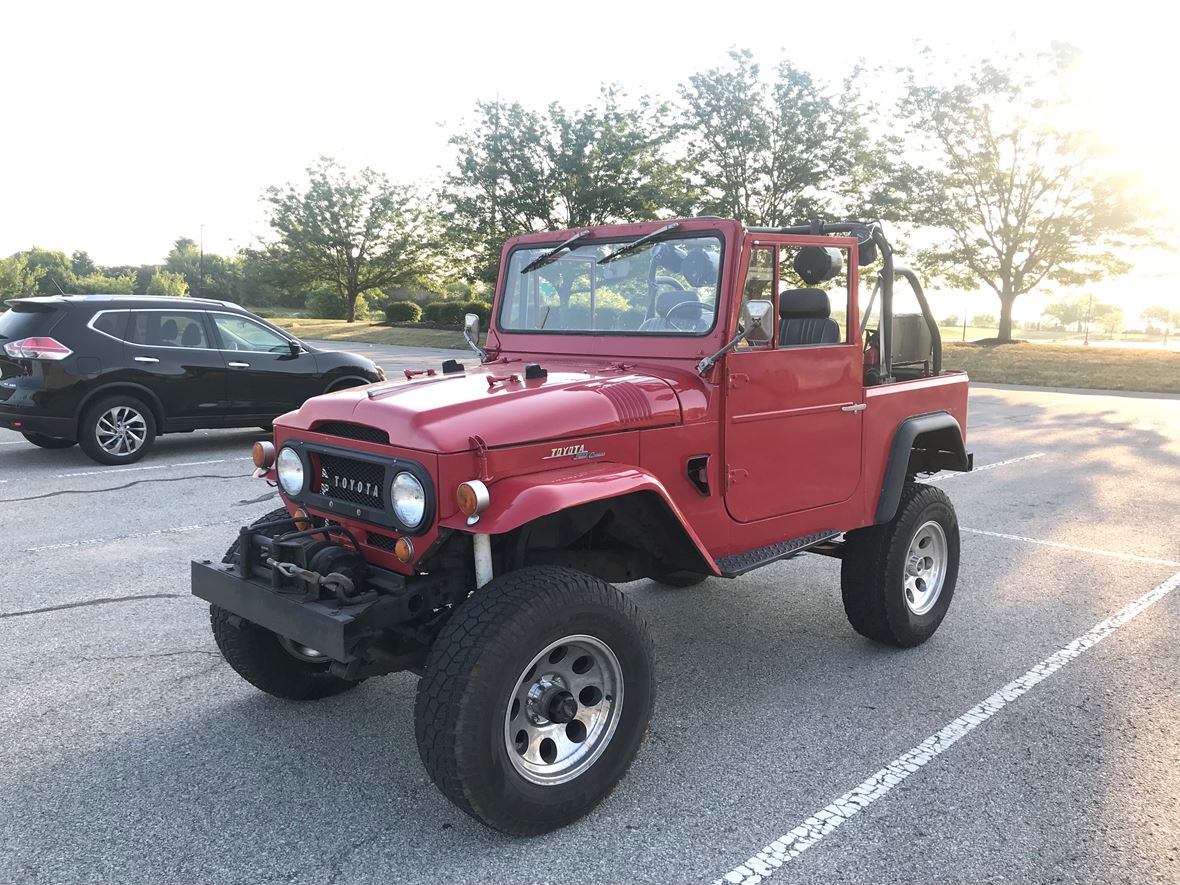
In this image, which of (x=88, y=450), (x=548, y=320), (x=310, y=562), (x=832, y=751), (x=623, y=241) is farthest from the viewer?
(x=88, y=450)

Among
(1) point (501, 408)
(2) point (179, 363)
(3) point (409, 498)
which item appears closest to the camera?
(3) point (409, 498)

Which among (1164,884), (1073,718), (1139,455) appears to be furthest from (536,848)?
(1139,455)

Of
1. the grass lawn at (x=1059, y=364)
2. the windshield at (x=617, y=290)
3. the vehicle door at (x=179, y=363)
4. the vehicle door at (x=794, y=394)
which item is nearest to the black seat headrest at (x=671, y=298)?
the windshield at (x=617, y=290)

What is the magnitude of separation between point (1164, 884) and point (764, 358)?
7.42 feet

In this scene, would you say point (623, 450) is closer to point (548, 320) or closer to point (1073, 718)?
point (548, 320)

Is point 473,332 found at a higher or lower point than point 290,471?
higher

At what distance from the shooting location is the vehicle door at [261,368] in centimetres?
1011

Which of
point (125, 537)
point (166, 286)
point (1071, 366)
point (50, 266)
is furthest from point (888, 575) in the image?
point (50, 266)

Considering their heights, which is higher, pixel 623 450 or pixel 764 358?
pixel 764 358

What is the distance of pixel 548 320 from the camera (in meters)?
4.41

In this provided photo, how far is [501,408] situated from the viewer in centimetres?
315

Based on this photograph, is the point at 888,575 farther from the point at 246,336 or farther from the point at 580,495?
the point at 246,336

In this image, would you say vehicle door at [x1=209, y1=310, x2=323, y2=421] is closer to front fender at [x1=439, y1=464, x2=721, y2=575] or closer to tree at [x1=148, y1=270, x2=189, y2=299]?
front fender at [x1=439, y1=464, x2=721, y2=575]

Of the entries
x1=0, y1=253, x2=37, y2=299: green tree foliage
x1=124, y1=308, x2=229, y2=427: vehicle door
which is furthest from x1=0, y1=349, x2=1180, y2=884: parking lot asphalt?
x1=0, y1=253, x2=37, y2=299: green tree foliage
